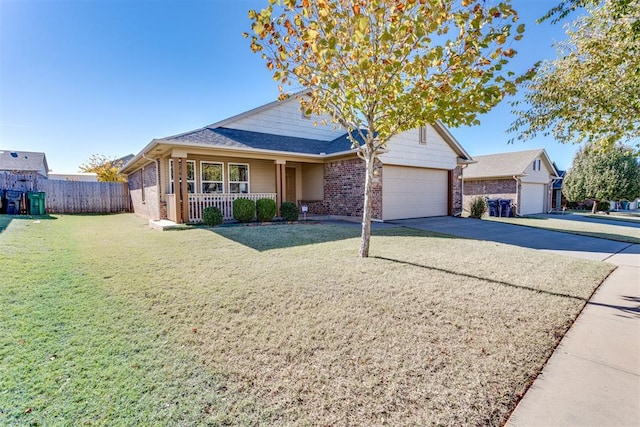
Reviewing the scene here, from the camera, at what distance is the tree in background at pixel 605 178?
22484 millimetres

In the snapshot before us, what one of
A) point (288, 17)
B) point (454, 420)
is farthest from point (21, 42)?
point (454, 420)

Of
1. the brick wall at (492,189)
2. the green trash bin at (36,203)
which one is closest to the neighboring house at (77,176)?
the green trash bin at (36,203)

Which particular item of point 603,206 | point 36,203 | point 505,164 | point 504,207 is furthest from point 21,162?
point 603,206

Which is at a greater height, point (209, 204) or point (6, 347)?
point (209, 204)

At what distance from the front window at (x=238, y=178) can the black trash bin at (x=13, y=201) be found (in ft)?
36.0

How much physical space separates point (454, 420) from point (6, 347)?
13.1 feet

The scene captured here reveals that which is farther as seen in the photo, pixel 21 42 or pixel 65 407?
pixel 21 42

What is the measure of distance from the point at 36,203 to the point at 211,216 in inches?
459

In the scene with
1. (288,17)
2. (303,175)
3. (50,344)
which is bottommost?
(50,344)

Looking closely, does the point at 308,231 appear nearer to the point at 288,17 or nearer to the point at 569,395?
the point at 288,17

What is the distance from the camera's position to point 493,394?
2.33m

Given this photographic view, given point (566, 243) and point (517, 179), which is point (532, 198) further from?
point (566, 243)

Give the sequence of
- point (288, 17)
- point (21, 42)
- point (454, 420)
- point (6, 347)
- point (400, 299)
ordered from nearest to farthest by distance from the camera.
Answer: point (454, 420) < point (6, 347) < point (400, 299) < point (288, 17) < point (21, 42)

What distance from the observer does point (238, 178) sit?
14352 millimetres
